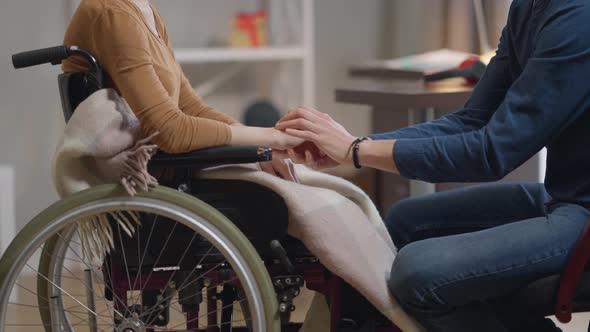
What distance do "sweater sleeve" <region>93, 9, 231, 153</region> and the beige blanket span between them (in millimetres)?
41

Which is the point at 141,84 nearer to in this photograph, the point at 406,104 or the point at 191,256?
the point at 191,256

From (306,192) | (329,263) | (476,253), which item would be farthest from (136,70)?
(476,253)

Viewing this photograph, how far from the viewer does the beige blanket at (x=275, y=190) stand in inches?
59.1

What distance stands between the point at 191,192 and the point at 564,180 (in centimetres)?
67

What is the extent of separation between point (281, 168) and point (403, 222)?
0.94ft

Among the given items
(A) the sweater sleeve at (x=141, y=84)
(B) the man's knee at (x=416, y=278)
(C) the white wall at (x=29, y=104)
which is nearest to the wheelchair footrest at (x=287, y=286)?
(B) the man's knee at (x=416, y=278)

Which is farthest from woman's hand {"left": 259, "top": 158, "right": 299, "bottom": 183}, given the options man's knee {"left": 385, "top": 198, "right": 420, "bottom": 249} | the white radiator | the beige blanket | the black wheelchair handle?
the white radiator

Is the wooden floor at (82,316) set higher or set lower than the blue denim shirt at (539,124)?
lower

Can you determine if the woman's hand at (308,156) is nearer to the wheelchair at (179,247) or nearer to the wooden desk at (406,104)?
the wheelchair at (179,247)

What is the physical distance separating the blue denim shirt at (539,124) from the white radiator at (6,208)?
1.89 m

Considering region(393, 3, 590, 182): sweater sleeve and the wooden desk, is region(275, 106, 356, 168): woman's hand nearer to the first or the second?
region(393, 3, 590, 182): sweater sleeve

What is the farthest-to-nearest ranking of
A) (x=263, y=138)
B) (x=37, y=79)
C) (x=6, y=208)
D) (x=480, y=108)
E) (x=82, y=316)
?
(x=37, y=79), (x=6, y=208), (x=82, y=316), (x=480, y=108), (x=263, y=138)

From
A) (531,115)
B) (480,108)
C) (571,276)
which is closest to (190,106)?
(480,108)

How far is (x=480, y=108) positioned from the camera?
178 cm
